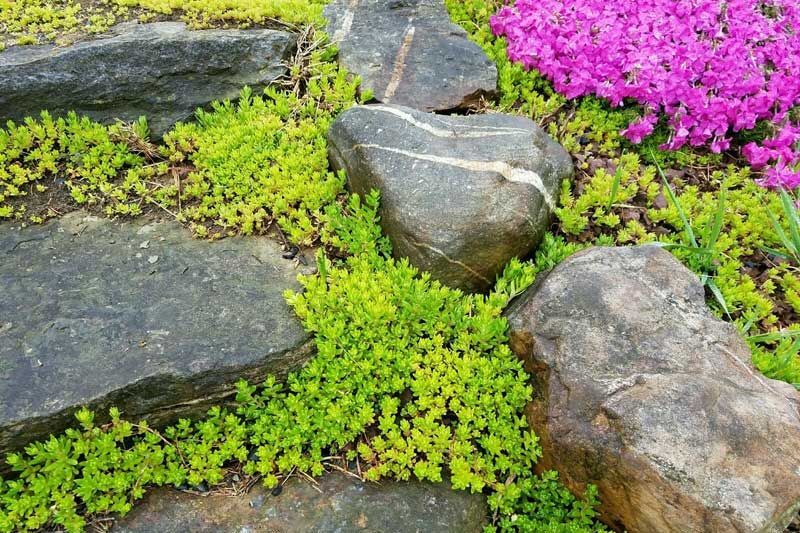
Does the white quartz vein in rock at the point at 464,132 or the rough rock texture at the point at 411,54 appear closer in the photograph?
the white quartz vein in rock at the point at 464,132

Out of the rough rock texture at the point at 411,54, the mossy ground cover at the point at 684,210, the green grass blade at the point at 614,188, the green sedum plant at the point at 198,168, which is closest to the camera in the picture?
the mossy ground cover at the point at 684,210

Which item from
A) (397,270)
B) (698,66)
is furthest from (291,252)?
(698,66)

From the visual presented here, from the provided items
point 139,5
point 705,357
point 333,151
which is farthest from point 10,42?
point 705,357

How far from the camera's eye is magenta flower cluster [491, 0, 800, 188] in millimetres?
4656

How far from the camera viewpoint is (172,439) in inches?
129

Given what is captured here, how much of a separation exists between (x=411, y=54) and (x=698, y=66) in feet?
8.05

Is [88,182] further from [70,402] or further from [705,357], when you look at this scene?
[705,357]

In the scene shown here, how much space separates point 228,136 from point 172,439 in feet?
7.76

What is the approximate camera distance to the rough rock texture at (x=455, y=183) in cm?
374

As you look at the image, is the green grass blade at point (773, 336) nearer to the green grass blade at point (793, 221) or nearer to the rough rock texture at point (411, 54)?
the green grass blade at point (793, 221)

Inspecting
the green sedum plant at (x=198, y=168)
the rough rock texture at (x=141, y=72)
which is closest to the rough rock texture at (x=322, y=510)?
the green sedum plant at (x=198, y=168)

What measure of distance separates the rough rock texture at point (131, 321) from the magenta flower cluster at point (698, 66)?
10.6 ft

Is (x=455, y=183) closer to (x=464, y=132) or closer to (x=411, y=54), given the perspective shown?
(x=464, y=132)

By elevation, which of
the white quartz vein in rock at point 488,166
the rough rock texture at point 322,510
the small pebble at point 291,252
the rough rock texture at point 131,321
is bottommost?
the rough rock texture at point 322,510
